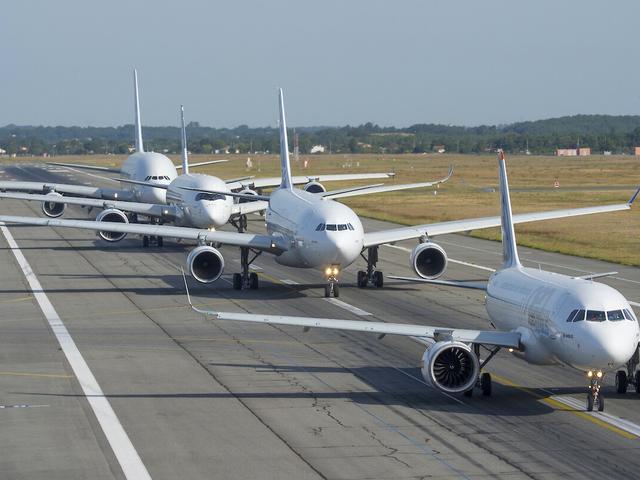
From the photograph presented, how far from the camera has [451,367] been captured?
3048 centimetres

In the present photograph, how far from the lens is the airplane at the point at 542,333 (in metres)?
28.3

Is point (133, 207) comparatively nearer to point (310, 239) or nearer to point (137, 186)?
point (137, 186)

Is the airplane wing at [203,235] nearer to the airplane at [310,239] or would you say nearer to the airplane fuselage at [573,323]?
the airplane at [310,239]

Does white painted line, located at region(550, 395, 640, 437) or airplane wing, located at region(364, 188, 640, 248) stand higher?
airplane wing, located at region(364, 188, 640, 248)

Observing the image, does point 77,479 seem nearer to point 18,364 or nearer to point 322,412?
point 322,412

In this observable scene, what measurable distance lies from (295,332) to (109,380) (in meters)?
10.00

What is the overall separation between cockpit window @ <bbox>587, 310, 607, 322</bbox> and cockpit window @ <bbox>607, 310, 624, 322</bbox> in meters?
0.14

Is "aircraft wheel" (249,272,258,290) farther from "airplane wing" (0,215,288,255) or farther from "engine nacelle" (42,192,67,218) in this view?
"engine nacelle" (42,192,67,218)

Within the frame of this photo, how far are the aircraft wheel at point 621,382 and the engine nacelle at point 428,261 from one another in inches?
842

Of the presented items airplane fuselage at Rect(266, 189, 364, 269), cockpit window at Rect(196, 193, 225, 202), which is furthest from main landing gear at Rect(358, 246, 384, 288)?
cockpit window at Rect(196, 193, 225, 202)

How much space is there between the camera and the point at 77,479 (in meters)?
24.0

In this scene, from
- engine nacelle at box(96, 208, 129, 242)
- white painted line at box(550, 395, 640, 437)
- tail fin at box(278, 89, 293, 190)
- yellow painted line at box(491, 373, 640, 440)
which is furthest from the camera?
engine nacelle at box(96, 208, 129, 242)

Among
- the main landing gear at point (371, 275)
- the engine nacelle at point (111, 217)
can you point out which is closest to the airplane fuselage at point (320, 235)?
the main landing gear at point (371, 275)

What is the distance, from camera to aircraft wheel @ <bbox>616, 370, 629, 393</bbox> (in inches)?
1241
